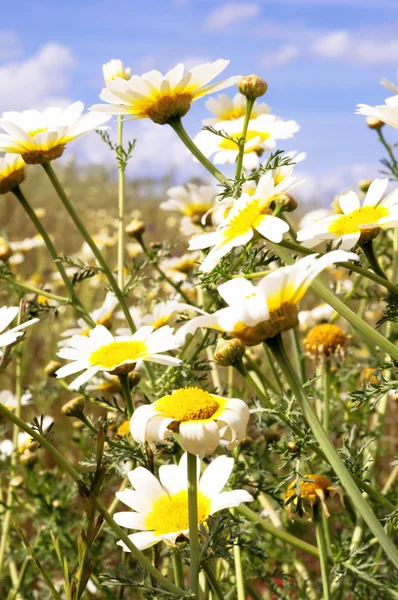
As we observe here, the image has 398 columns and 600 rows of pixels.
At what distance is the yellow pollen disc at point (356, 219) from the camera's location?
100 cm

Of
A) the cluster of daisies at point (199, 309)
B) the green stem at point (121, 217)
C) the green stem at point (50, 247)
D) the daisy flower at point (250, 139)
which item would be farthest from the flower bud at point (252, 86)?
the green stem at point (50, 247)

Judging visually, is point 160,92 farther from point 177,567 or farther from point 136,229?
point 136,229

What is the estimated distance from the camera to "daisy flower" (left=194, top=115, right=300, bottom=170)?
148cm

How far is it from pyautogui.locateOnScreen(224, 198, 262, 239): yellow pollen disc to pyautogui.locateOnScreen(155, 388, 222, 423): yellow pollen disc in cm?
22

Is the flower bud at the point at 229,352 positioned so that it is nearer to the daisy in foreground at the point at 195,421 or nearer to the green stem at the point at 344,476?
the daisy in foreground at the point at 195,421

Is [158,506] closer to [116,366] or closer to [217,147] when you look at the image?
[116,366]

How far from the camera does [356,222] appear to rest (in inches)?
39.8

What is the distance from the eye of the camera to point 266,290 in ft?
2.41

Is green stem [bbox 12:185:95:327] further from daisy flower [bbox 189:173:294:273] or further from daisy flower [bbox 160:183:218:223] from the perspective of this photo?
daisy flower [bbox 160:183:218:223]

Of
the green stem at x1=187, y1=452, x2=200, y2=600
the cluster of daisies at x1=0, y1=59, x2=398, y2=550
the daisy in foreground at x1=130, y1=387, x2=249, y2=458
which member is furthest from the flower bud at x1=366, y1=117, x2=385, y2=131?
the green stem at x1=187, y1=452, x2=200, y2=600

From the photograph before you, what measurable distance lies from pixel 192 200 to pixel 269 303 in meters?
1.51

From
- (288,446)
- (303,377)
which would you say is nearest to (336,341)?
(303,377)

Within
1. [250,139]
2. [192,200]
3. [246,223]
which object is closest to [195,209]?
[192,200]

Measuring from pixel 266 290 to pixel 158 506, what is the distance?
1.49ft
